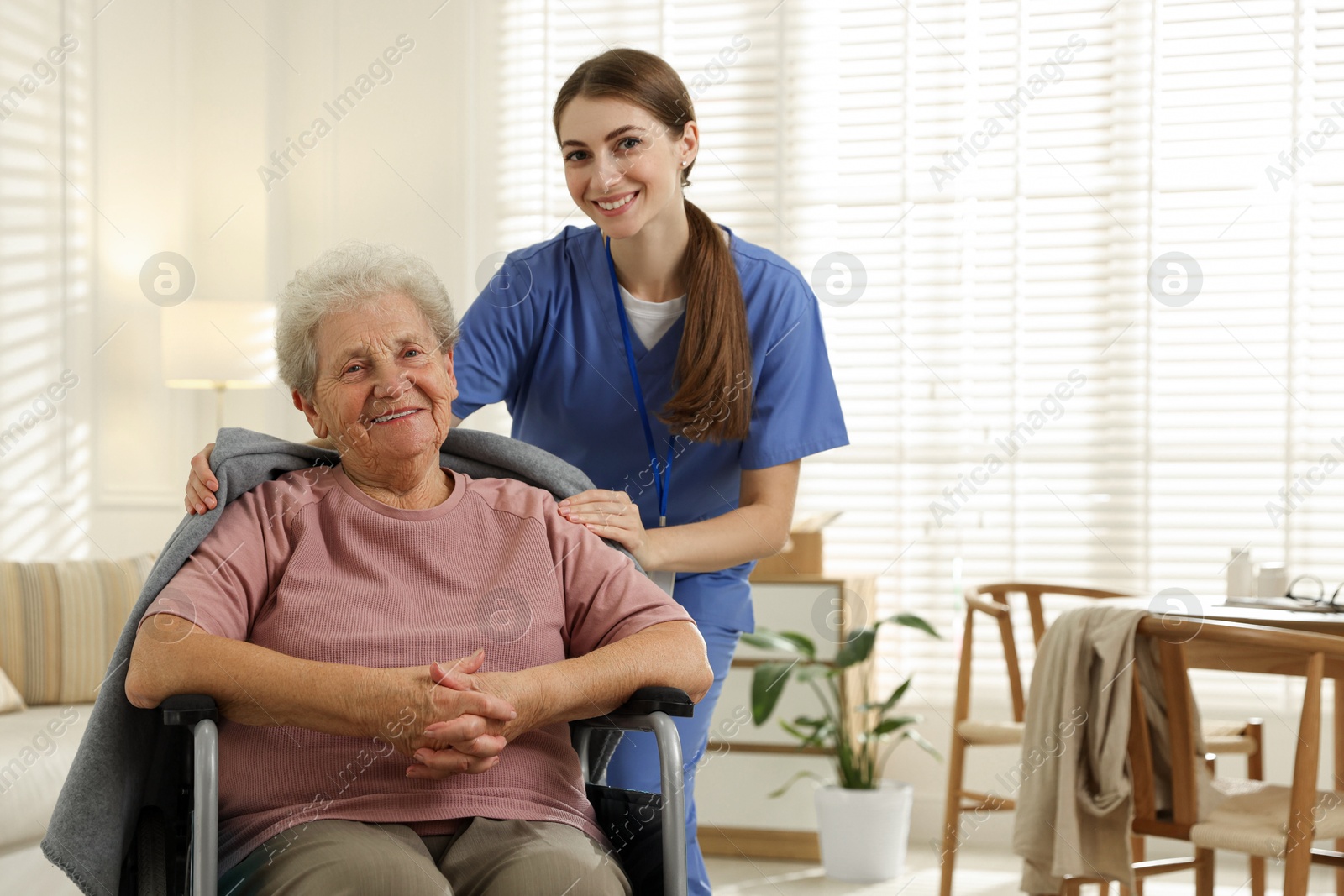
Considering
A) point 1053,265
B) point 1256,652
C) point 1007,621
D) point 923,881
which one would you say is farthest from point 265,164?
point 1256,652

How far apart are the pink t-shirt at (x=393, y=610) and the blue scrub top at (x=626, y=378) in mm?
300

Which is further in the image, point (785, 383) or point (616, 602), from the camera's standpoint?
point (785, 383)

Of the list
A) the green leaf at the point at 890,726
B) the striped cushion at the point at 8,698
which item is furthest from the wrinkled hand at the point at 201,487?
the green leaf at the point at 890,726

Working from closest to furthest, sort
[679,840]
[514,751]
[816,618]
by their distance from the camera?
[679,840] < [514,751] < [816,618]

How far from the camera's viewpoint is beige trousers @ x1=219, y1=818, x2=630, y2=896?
1.16m

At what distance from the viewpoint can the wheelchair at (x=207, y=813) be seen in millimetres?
1145

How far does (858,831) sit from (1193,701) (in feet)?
4.13

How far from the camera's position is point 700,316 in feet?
5.71

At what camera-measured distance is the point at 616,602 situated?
145cm

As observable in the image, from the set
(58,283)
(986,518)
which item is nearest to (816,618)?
(986,518)

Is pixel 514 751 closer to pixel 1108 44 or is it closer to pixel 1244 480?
pixel 1244 480

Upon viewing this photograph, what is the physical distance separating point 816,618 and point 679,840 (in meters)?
2.02

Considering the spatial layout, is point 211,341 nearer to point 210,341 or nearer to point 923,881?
point 210,341

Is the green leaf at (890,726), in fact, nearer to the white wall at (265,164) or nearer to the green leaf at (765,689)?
the green leaf at (765,689)
